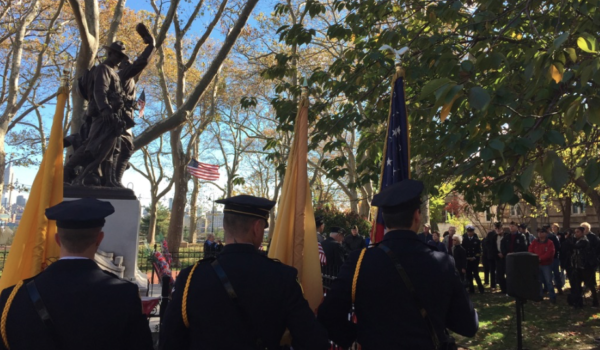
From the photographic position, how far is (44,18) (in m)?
19.5

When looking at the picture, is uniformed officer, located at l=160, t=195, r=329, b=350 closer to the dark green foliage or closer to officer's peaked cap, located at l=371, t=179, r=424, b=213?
officer's peaked cap, located at l=371, t=179, r=424, b=213

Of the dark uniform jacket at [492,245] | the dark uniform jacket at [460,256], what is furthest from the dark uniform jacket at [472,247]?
the dark uniform jacket at [460,256]

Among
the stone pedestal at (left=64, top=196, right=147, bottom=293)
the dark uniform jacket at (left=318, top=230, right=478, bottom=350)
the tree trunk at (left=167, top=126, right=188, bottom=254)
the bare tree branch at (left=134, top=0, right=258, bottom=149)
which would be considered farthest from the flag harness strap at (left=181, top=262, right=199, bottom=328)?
the tree trunk at (left=167, top=126, right=188, bottom=254)

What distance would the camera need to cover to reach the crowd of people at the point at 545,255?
35.4ft

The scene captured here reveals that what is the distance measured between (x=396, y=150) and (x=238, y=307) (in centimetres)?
218

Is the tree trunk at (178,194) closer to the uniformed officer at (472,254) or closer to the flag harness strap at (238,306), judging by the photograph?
the uniformed officer at (472,254)

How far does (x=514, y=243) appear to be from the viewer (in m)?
12.9

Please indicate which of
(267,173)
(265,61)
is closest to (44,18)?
(265,61)

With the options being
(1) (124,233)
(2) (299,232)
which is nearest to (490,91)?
(2) (299,232)

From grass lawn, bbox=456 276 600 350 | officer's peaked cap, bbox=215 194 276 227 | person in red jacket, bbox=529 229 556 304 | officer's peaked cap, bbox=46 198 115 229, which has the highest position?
officer's peaked cap, bbox=215 194 276 227

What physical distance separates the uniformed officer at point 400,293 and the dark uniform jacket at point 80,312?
1097 millimetres

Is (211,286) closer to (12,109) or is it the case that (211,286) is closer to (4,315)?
(4,315)

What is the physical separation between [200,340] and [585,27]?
4.46 m

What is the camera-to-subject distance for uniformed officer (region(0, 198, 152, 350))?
2.17 meters
